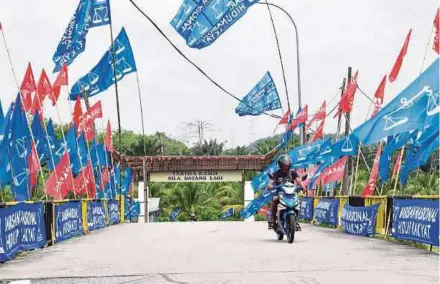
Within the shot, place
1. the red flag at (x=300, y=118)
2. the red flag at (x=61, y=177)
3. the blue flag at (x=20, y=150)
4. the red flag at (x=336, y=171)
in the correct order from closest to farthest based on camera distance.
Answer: the blue flag at (x=20, y=150) → the red flag at (x=61, y=177) → the red flag at (x=336, y=171) → the red flag at (x=300, y=118)

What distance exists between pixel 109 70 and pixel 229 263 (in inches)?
801

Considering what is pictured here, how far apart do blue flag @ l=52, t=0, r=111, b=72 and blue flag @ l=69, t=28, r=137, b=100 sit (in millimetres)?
1414

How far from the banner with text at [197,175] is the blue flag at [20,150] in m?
26.4

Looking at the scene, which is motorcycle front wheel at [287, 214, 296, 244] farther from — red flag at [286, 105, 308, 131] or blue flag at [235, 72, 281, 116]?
blue flag at [235, 72, 281, 116]

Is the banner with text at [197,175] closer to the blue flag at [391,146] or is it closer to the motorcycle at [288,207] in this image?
the blue flag at [391,146]

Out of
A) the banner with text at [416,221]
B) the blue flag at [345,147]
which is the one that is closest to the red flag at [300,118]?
the blue flag at [345,147]

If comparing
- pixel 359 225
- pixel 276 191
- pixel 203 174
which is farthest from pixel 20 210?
pixel 203 174

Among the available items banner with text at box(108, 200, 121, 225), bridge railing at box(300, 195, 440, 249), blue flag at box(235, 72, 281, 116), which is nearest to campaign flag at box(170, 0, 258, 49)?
bridge railing at box(300, 195, 440, 249)

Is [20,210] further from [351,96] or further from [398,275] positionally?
[351,96]

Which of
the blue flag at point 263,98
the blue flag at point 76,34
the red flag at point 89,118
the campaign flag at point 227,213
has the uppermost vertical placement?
the blue flag at point 76,34

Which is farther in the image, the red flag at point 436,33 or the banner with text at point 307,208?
the banner with text at point 307,208

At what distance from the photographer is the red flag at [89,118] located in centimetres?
2981

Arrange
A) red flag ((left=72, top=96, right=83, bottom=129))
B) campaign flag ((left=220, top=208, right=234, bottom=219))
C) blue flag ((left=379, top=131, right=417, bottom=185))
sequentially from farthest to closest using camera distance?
campaign flag ((left=220, top=208, right=234, bottom=219)) < red flag ((left=72, top=96, right=83, bottom=129)) < blue flag ((left=379, top=131, right=417, bottom=185))

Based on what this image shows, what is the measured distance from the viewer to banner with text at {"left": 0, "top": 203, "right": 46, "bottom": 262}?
1192 centimetres
